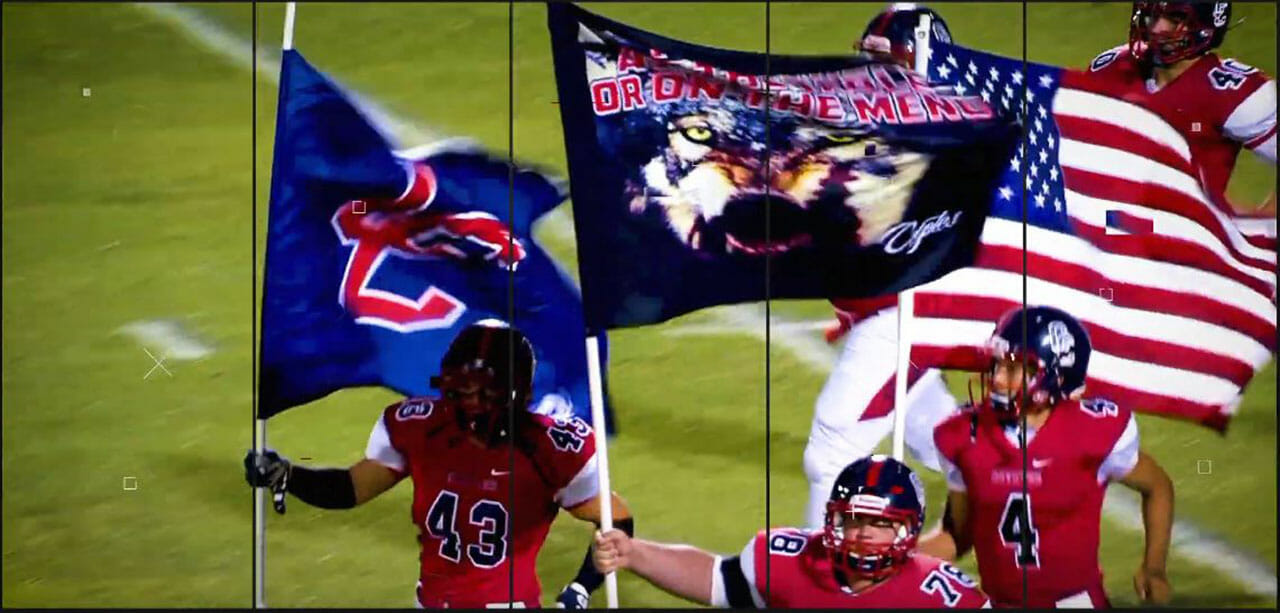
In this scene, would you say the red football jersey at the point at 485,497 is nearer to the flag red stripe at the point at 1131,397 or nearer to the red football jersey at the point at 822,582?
the red football jersey at the point at 822,582

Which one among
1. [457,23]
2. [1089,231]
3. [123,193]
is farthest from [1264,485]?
[123,193]

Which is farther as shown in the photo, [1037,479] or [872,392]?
[872,392]

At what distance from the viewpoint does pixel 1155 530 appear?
27.4 ft

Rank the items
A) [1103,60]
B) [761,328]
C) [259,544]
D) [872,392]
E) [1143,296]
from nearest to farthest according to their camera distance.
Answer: [259,544] < [872,392] < [1143,296] < [1103,60] < [761,328]

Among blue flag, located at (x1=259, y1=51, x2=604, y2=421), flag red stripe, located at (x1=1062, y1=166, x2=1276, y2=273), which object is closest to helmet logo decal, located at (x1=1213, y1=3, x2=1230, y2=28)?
flag red stripe, located at (x1=1062, y1=166, x2=1276, y2=273)

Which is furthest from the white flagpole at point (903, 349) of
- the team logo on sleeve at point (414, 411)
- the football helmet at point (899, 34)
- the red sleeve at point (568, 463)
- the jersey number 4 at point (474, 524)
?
the team logo on sleeve at point (414, 411)

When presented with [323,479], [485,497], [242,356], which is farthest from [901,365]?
[242,356]

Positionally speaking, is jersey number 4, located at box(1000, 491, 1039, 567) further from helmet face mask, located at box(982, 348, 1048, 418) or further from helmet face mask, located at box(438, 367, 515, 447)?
helmet face mask, located at box(438, 367, 515, 447)

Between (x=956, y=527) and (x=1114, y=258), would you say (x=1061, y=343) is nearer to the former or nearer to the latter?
(x=1114, y=258)

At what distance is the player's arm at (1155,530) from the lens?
27.2 ft

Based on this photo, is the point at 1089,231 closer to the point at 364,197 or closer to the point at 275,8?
the point at 364,197

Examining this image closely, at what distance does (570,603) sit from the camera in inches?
317

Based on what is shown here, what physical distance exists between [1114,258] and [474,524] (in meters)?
2.26

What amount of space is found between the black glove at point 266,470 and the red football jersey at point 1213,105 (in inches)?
115
